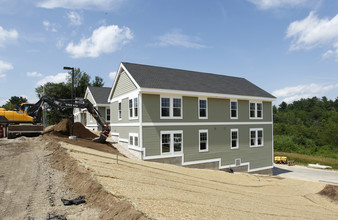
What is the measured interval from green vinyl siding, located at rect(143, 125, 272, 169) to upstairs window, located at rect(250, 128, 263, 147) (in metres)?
0.39

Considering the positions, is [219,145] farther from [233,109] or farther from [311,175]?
[311,175]

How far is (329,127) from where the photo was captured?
58781 millimetres

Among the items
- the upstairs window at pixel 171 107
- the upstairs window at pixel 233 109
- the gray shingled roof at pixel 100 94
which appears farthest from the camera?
the gray shingled roof at pixel 100 94

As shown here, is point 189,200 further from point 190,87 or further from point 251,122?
point 251,122

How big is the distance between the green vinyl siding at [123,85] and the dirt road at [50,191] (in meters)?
8.88

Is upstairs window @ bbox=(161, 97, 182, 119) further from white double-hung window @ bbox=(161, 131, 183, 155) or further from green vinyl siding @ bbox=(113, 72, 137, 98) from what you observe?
green vinyl siding @ bbox=(113, 72, 137, 98)

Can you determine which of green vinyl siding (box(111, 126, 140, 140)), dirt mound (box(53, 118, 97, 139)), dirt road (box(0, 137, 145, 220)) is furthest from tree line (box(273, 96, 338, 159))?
dirt road (box(0, 137, 145, 220))

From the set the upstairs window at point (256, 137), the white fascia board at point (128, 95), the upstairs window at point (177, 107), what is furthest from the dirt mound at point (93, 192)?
the upstairs window at point (256, 137)

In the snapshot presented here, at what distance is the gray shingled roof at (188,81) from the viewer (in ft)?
61.7

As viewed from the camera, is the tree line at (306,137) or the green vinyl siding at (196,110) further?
the tree line at (306,137)

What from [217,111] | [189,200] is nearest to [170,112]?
[217,111]

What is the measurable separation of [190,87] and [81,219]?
15.8 meters

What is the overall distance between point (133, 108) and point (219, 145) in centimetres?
858

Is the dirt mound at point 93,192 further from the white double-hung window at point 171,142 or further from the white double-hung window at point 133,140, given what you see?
the white double-hung window at point 171,142
